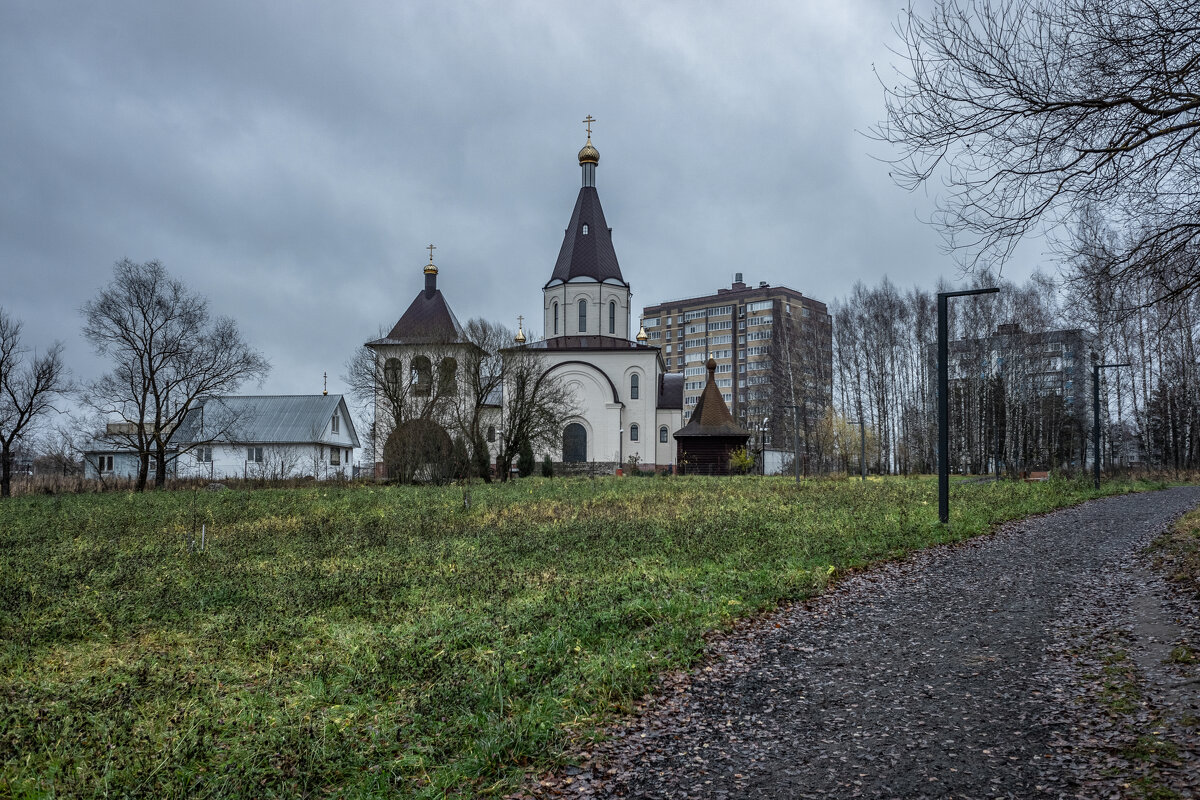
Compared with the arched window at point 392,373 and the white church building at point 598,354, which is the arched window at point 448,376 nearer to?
the arched window at point 392,373

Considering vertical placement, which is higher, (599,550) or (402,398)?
(402,398)

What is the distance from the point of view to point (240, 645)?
6438 millimetres

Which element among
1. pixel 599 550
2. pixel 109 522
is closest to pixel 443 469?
pixel 109 522

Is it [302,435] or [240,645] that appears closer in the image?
[240,645]

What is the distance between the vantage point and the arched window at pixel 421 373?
33.9 meters

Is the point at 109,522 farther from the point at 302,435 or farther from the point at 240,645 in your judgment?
the point at 302,435

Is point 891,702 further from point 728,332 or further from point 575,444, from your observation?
point 728,332

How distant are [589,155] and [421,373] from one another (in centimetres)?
2189

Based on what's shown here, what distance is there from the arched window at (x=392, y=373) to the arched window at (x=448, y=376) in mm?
2982

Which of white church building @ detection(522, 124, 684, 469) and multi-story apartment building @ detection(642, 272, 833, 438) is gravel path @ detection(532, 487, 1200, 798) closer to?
white church building @ detection(522, 124, 684, 469)

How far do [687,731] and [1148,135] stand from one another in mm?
5722

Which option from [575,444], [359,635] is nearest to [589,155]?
[575,444]

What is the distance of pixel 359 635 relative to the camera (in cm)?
→ 659

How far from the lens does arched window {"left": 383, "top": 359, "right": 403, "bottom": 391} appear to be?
115ft
